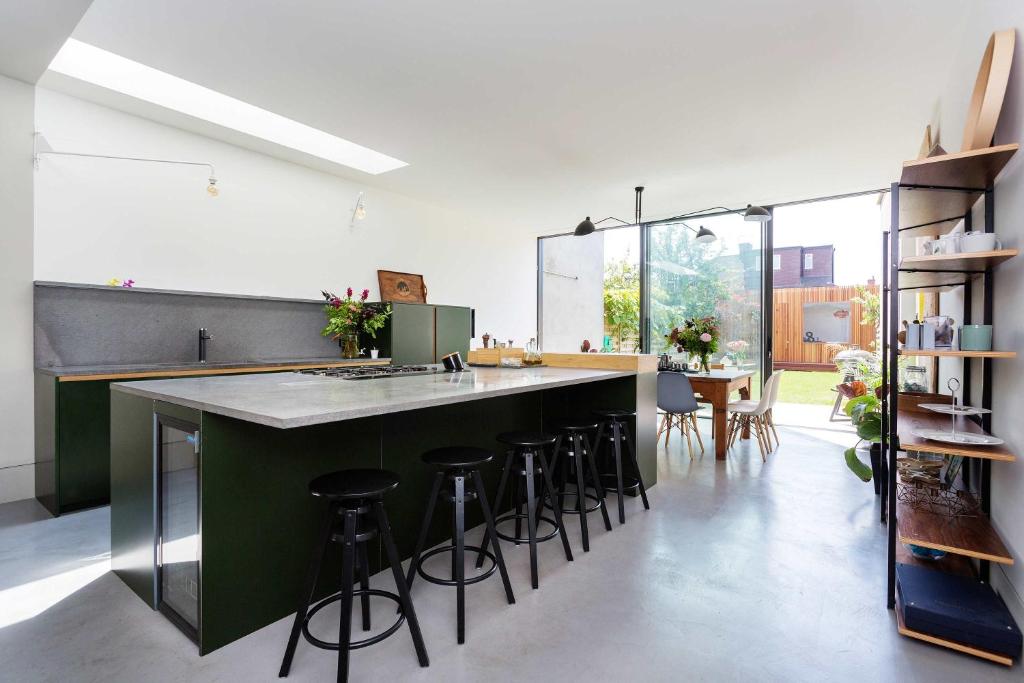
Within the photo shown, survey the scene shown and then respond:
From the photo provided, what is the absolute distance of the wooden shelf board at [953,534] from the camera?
180 centimetres

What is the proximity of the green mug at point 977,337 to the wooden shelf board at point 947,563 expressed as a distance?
988 mm

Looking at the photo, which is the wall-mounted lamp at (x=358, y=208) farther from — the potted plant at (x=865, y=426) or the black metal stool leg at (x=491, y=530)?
the potted plant at (x=865, y=426)

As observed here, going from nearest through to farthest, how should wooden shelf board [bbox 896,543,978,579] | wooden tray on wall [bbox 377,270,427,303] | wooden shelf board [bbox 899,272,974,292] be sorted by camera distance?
wooden shelf board [bbox 896,543,978,579] → wooden shelf board [bbox 899,272,974,292] → wooden tray on wall [bbox 377,270,427,303]

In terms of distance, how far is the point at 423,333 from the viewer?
540 cm

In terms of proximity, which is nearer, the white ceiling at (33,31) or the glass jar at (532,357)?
the white ceiling at (33,31)

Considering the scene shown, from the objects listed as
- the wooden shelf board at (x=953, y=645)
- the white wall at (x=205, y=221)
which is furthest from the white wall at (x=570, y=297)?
the wooden shelf board at (x=953, y=645)

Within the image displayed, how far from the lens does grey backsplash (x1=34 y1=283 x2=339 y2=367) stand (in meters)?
3.49

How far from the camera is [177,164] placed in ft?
13.4

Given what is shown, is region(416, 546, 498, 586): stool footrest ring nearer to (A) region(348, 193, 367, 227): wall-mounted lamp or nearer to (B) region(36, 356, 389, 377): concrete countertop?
(B) region(36, 356, 389, 377): concrete countertop

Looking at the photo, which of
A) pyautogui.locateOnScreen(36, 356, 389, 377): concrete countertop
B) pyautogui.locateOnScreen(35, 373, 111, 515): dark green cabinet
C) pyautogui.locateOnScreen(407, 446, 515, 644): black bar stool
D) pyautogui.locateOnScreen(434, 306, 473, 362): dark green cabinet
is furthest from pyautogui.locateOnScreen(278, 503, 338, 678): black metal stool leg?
pyautogui.locateOnScreen(434, 306, 473, 362): dark green cabinet

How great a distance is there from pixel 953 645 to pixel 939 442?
736 millimetres

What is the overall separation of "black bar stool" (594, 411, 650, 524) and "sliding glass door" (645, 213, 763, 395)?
3147 millimetres

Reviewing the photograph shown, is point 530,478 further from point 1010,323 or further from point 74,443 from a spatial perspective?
point 74,443

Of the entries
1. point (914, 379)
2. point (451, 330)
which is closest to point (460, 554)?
point (914, 379)
